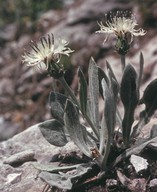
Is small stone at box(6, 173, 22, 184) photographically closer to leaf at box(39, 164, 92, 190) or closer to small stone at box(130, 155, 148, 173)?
leaf at box(39, 164, 92, 190)

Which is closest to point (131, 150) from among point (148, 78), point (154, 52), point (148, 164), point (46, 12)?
point (148, 164)

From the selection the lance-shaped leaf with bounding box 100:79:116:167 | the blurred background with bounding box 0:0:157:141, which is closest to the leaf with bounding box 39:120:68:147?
the lance-shaped leaf with bounding box 100:79:116:167

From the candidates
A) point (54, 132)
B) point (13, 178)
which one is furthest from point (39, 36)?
point (54, 132)

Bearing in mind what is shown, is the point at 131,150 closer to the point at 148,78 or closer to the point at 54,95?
the point at 54,95

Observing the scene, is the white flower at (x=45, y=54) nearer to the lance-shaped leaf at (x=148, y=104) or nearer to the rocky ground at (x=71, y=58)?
the lance-shaped leaf at (x=148, y=104)

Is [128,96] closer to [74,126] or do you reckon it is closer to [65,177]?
[74,126]

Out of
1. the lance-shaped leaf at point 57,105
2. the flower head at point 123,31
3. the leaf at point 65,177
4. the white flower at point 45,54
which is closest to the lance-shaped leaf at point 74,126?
the leaf at point 65,177
